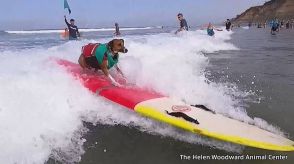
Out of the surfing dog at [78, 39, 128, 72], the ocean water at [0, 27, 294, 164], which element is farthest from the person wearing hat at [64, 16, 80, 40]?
the surfing dog at [78, 39, 128, 72]

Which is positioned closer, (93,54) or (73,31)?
(93,54)

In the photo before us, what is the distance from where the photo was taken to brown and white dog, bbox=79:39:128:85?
5891mm

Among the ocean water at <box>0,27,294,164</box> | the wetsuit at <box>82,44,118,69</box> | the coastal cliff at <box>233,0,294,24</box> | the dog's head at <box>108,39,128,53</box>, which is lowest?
the ocean water at <box>0,27,294,164</box>

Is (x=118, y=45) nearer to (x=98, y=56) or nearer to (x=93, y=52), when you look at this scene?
(x=98, y=56)

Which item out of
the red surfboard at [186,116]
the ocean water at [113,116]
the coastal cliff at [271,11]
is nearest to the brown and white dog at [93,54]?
the red surfboard at [186,116]

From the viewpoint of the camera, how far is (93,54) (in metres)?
6.30

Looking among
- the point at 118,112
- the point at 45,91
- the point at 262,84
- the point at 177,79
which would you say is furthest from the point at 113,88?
the point at 262,84

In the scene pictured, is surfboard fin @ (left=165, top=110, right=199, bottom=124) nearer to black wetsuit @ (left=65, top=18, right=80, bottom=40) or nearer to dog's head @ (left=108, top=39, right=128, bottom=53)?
dog's head @ (left=108, top=39, right=128, bottom=53)

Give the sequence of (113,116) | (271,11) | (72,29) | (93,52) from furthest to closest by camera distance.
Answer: (271,11) → (72,29) → (93,52) → (113,116)

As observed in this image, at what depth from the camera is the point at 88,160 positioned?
388 centimetres

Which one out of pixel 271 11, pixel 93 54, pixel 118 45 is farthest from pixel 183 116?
pixel 271 11

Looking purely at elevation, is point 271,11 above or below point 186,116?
above

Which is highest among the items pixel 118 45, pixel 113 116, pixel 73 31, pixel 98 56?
pixel 73 31

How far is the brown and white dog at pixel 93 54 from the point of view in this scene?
589cm
